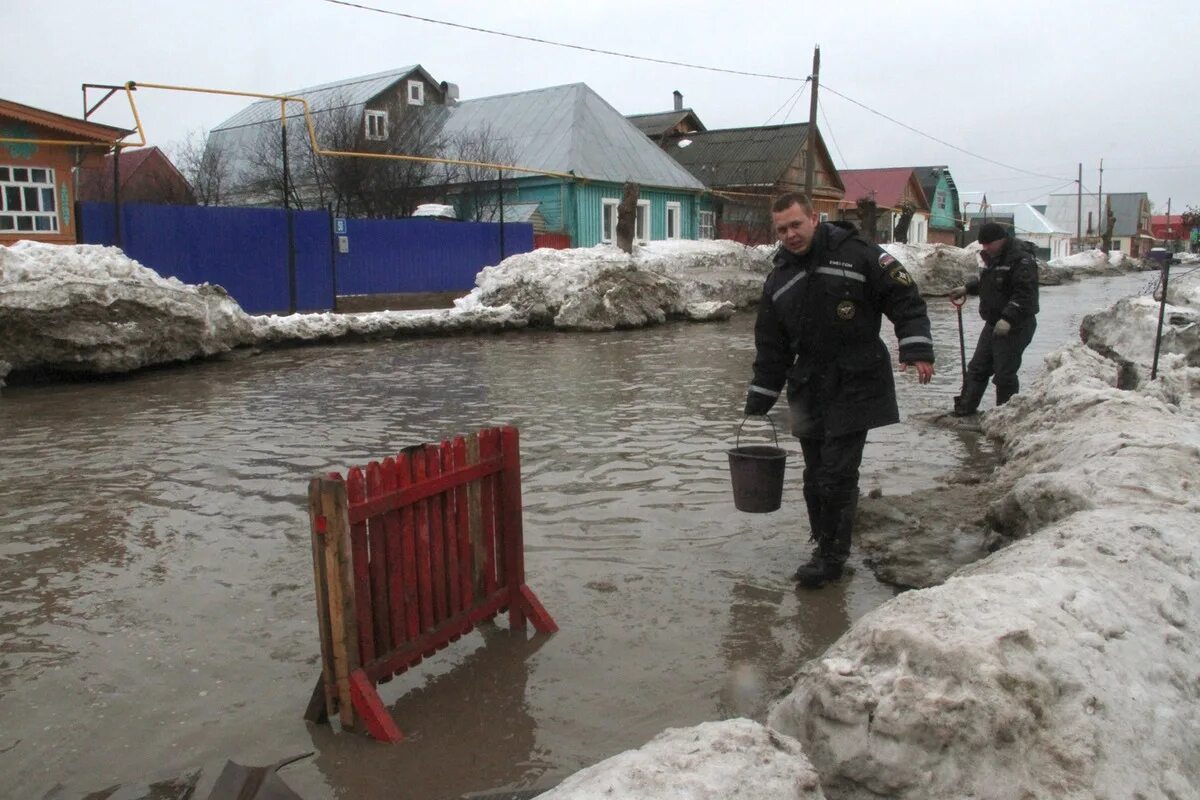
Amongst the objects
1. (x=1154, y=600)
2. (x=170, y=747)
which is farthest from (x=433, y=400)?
(x=1154, y=600)

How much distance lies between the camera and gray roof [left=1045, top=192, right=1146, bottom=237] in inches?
3332

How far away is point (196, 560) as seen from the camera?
4980 millimetres

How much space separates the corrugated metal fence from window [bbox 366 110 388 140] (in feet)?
34.8

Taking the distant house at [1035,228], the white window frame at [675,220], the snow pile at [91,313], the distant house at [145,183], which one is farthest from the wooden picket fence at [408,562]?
the distant house at [1035,228]

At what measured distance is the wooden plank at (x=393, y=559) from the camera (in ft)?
10.7

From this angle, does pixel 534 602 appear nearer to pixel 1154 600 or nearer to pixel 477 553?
pixel 477 553

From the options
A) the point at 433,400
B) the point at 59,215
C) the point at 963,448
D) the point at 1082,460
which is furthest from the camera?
the point at 59,215

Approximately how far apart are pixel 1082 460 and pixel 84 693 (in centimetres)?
434

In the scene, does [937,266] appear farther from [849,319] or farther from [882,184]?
[849,319]

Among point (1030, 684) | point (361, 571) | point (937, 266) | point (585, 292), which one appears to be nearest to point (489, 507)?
point (361, 571)

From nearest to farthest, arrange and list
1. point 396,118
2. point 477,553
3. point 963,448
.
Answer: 1. point 477,553
2. point 963,448
3. point 396,118

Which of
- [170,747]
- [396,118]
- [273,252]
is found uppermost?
[396,118]

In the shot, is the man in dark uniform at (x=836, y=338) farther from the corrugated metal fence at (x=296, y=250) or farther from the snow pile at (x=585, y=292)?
the corrugated metal fence at (x=296, y=250)

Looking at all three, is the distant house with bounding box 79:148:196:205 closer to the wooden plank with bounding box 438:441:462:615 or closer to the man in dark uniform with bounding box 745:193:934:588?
the man in dark uniform with bounding box 745:193:934:588
